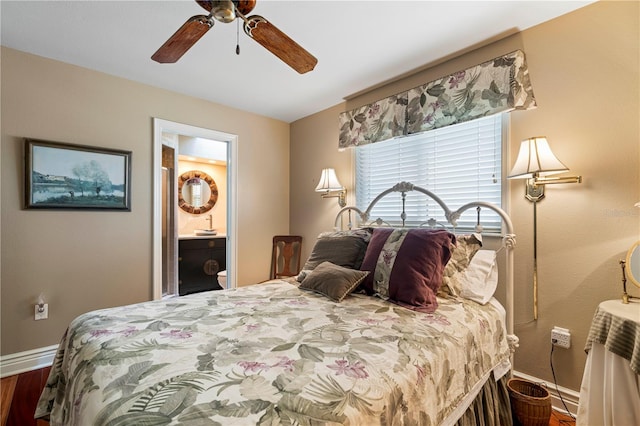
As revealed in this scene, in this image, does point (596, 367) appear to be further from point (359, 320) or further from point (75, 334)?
point (75, 334)

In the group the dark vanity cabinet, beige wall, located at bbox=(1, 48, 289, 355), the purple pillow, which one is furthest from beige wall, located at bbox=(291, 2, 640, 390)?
the dark vanity cabinet

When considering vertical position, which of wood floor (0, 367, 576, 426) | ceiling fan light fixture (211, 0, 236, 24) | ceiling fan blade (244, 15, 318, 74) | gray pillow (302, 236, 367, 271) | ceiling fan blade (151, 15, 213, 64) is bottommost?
wood floor (0, 367, 576, 426)

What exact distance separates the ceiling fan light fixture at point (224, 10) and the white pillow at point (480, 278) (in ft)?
6.46

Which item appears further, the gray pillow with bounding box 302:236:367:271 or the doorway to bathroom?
the doorway to bathroom

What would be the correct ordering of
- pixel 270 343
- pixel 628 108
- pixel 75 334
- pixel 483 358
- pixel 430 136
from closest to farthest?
pixel 270 343 < pixel 75 334 < pixel 483 358 < pixel 628 108 < pixel 430 136

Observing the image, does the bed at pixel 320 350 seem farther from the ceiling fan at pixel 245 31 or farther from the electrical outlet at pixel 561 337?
the ceiling fan at pixel 245 31

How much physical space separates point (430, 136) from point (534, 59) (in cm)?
85

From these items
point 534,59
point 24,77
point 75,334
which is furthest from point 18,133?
point 534,59

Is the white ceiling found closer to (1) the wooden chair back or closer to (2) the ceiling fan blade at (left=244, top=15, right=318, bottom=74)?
(2) the ceiling fan blade at (left=244, top=15, right=318, bottom=74)

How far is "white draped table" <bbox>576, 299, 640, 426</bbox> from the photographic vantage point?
1268 millimetres

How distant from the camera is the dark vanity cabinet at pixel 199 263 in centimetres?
440

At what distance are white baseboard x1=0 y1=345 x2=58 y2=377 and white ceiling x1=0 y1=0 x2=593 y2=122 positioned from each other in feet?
7.89

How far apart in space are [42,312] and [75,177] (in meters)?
1.14

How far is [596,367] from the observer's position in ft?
4.68
